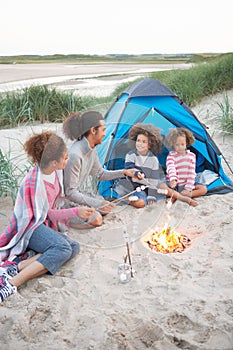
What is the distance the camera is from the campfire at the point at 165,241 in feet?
8.89

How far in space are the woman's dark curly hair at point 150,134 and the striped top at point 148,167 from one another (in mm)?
49

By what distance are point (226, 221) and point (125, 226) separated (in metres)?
0.86

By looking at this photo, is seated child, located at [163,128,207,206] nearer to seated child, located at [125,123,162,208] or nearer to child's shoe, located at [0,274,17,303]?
seated child, located at [125,123,162,208]

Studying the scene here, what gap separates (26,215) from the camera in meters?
2.45

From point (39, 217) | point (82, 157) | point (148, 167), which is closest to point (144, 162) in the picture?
point (148, 167)

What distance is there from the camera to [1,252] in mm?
2486

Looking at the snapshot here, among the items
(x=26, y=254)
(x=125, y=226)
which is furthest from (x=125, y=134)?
(x=26, y=254)

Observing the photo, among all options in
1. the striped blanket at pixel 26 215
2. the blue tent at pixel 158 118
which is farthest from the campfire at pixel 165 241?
the striped blanket at pixel 26 215

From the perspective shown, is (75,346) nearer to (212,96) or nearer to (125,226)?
(125,226)

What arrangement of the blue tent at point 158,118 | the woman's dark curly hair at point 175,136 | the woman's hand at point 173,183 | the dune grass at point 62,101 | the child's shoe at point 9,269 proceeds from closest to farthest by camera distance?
the child's shoe at point 9,269 → the woman's hand at point 173,183 → the woman's dark curly hair at point 175,136 → the blue tent at point 158,118 → the dune grass at point 62,101

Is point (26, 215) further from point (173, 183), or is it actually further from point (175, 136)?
point (175, 136)

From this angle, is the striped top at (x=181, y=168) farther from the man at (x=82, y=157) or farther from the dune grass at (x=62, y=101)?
the dune grass at (x=62, y=101)

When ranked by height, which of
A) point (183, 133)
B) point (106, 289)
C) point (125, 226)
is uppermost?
point (183, 133)

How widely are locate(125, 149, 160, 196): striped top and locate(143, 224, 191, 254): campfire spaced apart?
302 millimetres
